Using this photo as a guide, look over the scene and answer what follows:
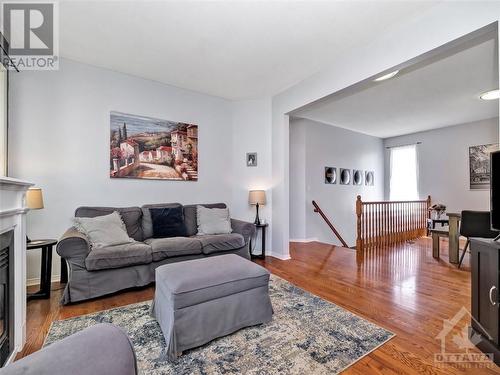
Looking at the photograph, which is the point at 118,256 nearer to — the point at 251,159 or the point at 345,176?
the point at 251,159

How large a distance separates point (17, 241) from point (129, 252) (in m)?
1.01

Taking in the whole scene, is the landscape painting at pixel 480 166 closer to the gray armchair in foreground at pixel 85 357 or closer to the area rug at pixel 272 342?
the area rug at pixel 272 342

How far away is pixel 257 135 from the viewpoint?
4.16 meters

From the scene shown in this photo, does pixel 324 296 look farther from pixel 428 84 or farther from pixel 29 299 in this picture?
pixel 428 84

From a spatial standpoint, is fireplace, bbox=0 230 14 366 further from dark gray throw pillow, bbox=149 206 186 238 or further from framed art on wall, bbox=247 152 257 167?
framed art on wall, bbox=247 152 257 167

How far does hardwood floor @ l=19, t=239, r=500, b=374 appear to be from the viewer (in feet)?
5.13

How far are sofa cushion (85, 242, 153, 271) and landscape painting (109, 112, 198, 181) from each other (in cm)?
116

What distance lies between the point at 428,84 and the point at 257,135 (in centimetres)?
261

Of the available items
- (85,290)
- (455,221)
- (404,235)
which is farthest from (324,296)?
(404,235)

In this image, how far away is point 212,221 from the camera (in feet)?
11.1

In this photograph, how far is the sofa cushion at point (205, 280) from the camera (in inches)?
63.6

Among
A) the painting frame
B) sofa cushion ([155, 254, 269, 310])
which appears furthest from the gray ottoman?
the painting frame

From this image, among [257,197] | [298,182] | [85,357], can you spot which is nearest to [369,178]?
[298,182]

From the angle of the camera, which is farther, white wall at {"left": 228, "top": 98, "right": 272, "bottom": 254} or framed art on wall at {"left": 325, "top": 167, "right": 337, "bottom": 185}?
framed art on wall at {"left": 325, "top": 167, "right": 337, "bottom": 185}
